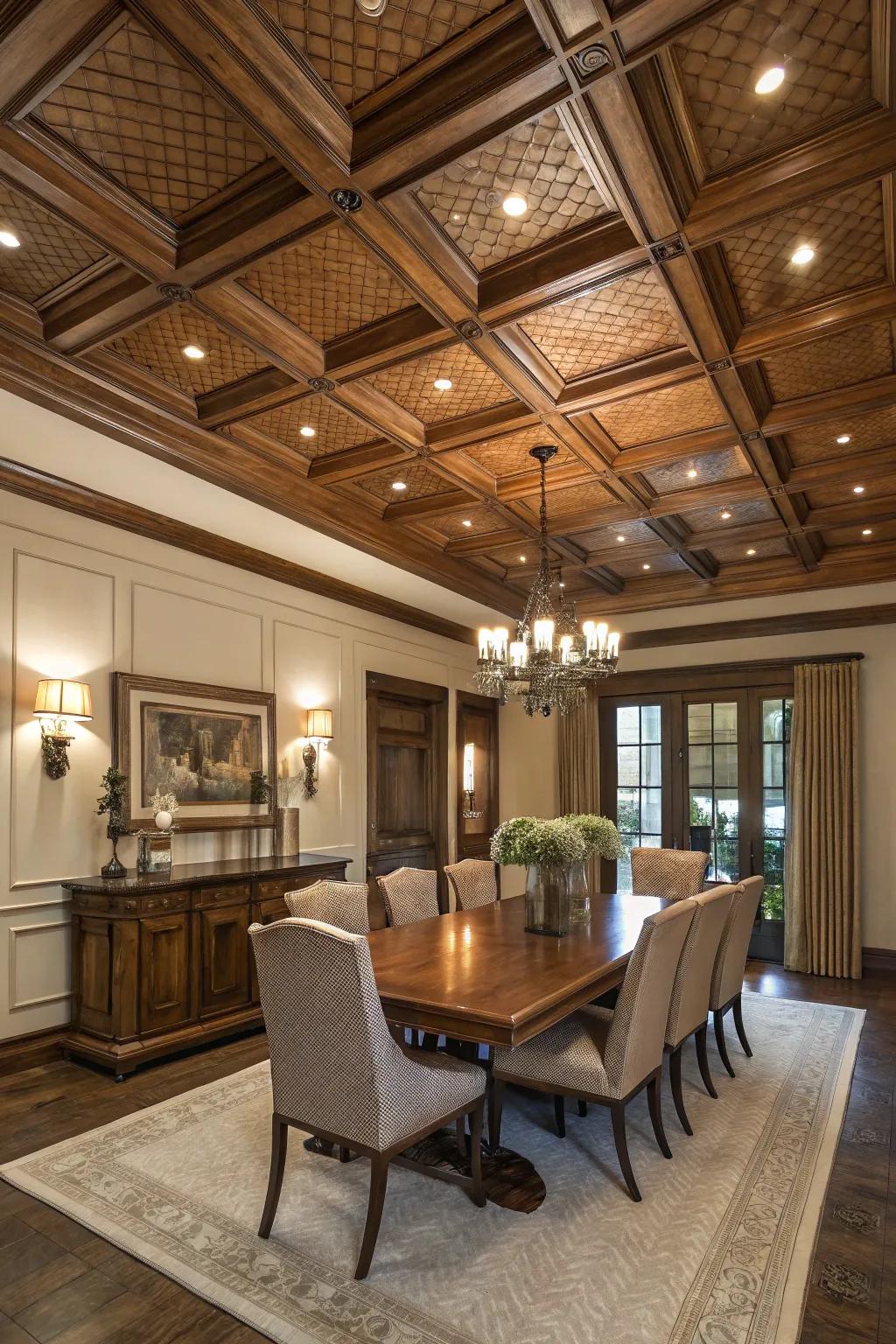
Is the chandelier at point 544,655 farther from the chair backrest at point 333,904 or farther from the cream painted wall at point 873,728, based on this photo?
the cream painted wall at point 873,728

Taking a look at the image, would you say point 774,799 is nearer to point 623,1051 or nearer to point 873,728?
point 873,728

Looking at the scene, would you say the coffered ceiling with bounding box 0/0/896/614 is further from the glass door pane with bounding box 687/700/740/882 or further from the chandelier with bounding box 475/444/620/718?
the glass door pane with bounding box 687/700/740/882

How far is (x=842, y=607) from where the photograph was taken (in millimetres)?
6438

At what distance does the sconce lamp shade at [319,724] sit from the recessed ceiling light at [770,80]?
4.40 meters

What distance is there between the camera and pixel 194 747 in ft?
15.8

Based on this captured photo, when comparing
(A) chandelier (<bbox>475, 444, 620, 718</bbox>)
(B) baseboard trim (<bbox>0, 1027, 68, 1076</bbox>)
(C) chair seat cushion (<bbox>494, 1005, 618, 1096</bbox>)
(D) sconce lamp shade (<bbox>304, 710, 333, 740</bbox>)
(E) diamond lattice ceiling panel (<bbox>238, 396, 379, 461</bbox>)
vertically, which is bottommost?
(B) baseboard trim (<bbox>0, 1027, 68, 1076</bbox>)

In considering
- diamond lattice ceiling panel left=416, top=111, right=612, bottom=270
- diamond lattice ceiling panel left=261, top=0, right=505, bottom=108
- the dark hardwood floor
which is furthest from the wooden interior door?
diamond lattice ceiling panel left=261, top=0, right=505, bottom=108

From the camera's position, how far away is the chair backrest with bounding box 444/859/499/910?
4664 millimetres

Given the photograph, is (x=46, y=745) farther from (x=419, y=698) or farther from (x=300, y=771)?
(x=419, y=698)

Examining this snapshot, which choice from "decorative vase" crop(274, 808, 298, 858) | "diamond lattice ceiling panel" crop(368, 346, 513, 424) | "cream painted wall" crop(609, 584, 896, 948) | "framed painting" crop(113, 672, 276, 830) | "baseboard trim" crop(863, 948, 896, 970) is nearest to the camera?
"diamond lattice ceiling panel" crop(368, 346, 513, 424)

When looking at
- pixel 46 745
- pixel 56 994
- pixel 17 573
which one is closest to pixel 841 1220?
pixel 56 994

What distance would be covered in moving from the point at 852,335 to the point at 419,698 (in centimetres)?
464

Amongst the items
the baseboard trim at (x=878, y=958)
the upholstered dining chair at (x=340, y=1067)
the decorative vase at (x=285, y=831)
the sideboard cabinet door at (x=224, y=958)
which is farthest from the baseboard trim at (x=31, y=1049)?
the baseboard trim at (x=878, y=958)

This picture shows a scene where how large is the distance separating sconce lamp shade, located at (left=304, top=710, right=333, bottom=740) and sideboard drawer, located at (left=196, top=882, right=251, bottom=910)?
1397 millimetres
